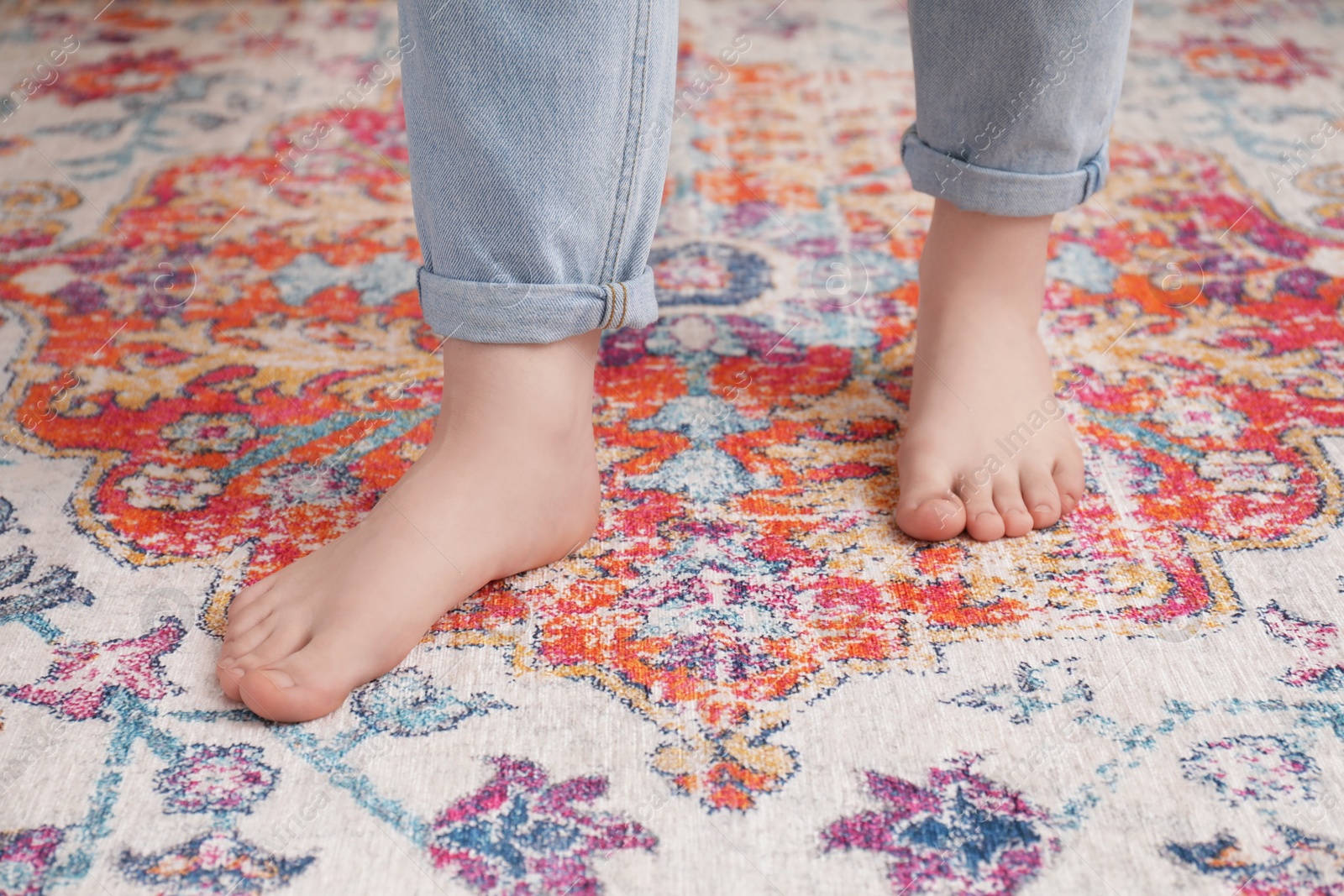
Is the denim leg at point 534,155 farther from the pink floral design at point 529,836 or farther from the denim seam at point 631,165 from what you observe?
the pink floral design at point 529,836

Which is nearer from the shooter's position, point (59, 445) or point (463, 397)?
point (463, 397)

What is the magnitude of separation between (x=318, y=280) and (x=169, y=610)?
1.72 ft

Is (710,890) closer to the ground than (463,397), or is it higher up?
closer to the ground

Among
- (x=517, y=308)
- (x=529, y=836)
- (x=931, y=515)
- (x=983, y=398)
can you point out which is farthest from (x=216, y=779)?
(x=983, y=398)

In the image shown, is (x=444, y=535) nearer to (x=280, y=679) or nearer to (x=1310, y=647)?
(x=280, y=679)

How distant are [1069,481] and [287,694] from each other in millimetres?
517

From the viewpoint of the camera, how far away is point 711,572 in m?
0.71

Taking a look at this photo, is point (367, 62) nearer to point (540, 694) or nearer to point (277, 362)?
point (277, 362)

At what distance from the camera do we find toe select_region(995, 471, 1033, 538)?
730 mm

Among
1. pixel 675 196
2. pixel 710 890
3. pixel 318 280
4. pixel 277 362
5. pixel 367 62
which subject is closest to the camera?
pixel 710 890

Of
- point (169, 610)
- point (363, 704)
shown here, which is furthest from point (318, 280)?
point (363, 704)

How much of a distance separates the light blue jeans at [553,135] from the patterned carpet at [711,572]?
189 millimetres

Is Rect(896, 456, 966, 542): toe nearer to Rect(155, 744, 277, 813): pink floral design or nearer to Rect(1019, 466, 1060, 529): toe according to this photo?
Rect(1019, 466, 1060, 529): toe

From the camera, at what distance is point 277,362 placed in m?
0.96
